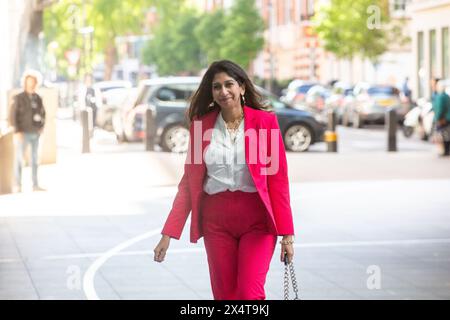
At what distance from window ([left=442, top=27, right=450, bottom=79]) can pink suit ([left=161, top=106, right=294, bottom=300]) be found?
56.3 meters

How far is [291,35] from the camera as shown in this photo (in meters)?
103

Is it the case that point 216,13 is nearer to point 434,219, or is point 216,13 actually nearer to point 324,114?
point 324,114

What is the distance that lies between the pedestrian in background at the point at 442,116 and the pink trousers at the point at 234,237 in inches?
885

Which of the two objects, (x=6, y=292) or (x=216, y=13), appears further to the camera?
(x=216, y=13)

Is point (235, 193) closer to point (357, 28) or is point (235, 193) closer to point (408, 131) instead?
point (408, 131)

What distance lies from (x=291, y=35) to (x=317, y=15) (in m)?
21.4

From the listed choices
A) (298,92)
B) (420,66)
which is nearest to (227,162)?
(298,92)

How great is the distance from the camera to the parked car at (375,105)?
4669 cm

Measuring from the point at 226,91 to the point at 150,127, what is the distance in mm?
24505

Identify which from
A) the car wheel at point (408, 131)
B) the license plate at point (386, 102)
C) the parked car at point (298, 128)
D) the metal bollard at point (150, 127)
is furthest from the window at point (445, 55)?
the metal bollard at point (150, 127)

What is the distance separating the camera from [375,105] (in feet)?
154
